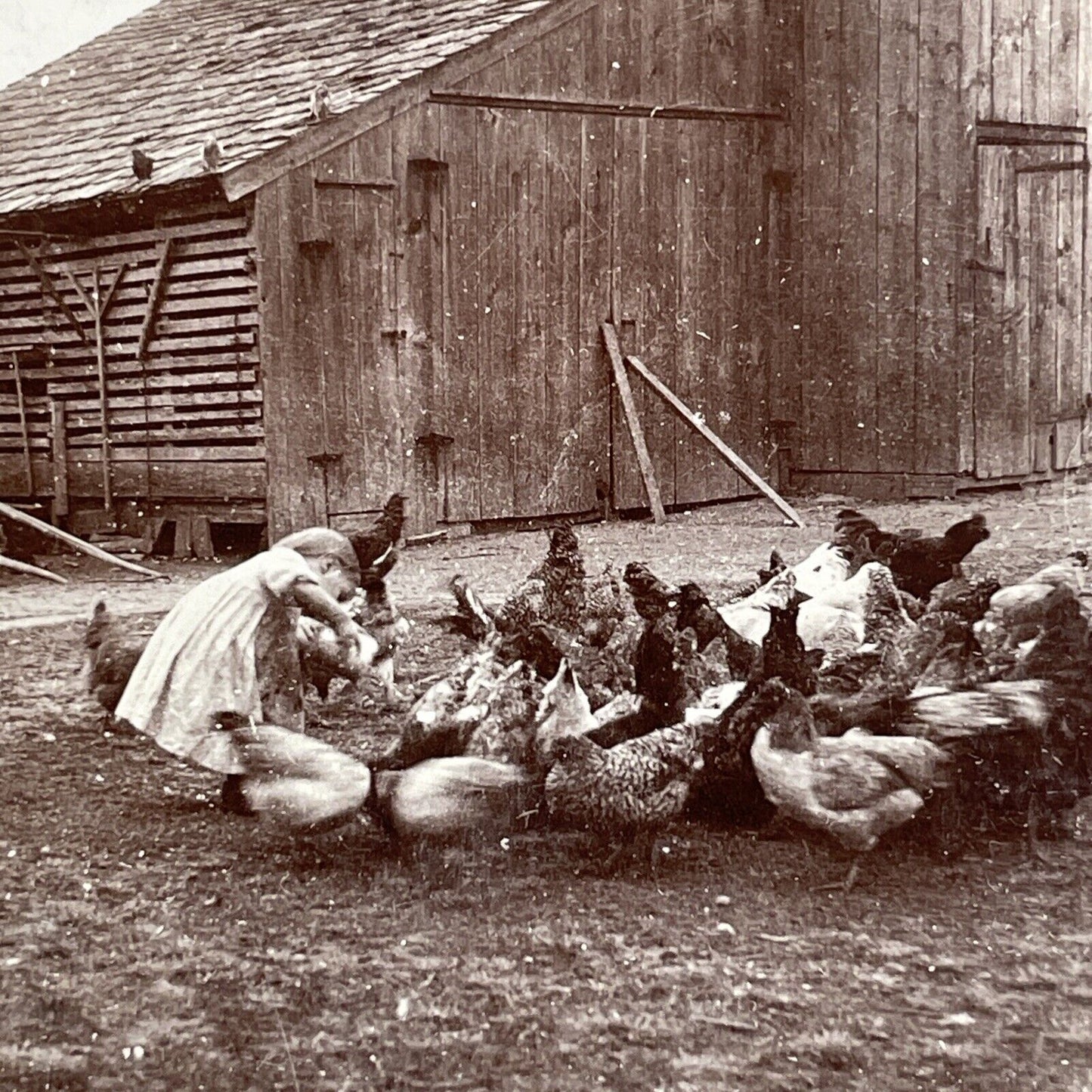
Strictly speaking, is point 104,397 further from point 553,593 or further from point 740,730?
point 740,730

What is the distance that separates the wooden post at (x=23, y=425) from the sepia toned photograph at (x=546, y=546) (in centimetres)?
5

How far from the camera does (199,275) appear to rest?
5926 mm

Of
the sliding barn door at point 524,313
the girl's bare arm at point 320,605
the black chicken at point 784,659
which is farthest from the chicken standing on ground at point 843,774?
the sliding barn door at point 524,313

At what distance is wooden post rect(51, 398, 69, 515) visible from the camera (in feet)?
20.1

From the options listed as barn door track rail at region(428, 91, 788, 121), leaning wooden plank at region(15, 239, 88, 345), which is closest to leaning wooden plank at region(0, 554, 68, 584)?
leaning wooden plank at region(15, 239, 88, 345)

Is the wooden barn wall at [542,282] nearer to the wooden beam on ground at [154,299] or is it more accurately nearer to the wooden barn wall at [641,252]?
the wooden barn wall at [641,252]

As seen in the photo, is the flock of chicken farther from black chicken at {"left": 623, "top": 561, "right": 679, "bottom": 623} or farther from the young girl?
the young girl

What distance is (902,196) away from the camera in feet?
25.1

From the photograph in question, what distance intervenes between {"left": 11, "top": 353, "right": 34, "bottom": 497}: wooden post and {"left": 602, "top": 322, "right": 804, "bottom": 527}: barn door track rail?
9.51 ft

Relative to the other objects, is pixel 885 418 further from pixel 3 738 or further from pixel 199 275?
pixel 3 738

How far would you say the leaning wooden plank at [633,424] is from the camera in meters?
6.33

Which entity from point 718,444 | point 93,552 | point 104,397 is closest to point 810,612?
point 718,444

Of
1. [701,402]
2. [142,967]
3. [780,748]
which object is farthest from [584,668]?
[701,402]

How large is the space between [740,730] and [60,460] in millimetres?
4327
